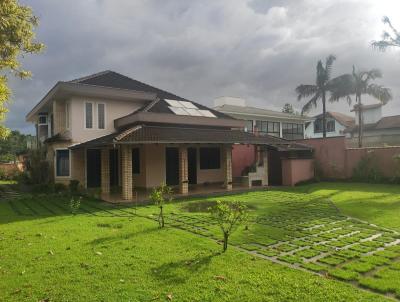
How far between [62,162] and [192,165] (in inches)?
305

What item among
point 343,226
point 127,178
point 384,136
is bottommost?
point 343,226

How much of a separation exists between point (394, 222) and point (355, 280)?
537cm

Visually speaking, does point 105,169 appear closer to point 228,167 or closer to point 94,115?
point 94,115

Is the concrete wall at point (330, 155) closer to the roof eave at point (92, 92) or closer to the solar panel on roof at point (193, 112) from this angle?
the solar panel on roof at point (193, 112)

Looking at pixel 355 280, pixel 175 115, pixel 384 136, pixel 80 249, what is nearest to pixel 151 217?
pixel 80 249

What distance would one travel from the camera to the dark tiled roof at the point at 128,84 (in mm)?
19203

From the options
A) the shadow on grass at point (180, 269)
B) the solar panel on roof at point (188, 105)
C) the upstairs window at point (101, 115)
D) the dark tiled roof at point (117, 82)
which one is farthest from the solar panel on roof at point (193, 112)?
the shadow on grass at point (180, 269)

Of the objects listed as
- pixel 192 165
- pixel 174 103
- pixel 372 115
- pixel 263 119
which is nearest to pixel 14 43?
pixel 174 103

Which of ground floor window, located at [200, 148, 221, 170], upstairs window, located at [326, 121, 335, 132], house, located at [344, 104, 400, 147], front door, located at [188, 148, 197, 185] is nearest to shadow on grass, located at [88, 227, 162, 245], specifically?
front door, located at [188, 148, 197, 185]

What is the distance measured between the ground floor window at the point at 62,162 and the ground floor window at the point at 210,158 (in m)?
8.15

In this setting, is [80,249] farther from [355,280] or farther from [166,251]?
[355,280]

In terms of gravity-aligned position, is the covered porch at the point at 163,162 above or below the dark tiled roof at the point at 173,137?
below

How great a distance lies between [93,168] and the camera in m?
18.5

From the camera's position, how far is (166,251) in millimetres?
6641
